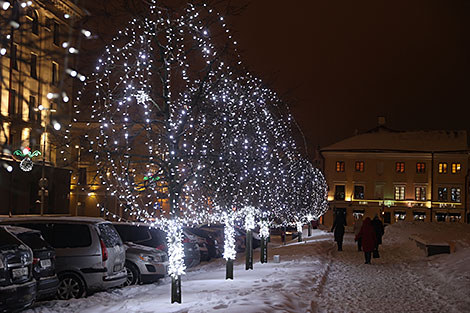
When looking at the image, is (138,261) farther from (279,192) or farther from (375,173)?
(375,173)

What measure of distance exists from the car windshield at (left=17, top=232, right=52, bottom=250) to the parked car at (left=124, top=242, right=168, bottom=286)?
4.00 meters

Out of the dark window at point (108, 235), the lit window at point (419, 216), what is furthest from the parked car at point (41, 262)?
the lit window at point (419, 216)

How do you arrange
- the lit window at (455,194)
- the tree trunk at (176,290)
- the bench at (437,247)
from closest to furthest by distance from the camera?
the tree trunk at (176,290) → the bench at (437,247) → the lit window at (455,194)

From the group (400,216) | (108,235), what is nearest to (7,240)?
(108,235)

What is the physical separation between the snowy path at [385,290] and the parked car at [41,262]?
533 centimetres

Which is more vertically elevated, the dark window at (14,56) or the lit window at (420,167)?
the lit window at (420,167)

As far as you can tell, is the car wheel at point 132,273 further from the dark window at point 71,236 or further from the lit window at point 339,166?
the lit window at point 339,166

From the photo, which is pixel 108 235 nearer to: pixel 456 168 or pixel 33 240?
pixel 33 240

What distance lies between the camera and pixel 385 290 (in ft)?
46.7

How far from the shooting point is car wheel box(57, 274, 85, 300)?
43.9 feet

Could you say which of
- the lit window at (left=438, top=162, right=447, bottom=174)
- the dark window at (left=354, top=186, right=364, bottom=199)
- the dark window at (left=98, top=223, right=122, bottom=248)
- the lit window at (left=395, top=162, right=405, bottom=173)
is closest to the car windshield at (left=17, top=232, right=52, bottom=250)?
the dark window at (left=98, top=223, right=122, bottom=248)

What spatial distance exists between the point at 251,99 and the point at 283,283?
5.31 m

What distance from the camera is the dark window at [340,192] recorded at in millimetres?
82000

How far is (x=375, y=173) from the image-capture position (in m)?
82.6
